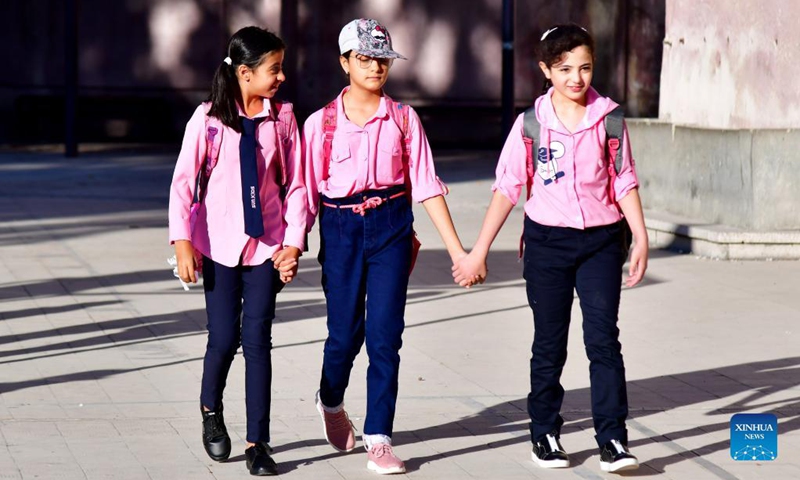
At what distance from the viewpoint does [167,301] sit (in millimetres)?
10219

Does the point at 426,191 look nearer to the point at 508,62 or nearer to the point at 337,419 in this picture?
the point at 337,419

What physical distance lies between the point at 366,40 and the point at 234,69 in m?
0.52

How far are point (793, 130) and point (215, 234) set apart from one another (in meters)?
7.51

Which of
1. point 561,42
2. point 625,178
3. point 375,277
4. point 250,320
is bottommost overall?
point 250,320

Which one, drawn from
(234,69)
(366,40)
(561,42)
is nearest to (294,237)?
(234,69)

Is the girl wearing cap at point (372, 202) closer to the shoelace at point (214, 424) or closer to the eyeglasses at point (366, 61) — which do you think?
the eyeglasses at point (366, 61)

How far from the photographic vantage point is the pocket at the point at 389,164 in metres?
6.02

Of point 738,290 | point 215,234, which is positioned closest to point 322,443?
point 215,234

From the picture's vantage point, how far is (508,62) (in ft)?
67.2

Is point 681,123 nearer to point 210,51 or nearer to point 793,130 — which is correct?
point 793,130

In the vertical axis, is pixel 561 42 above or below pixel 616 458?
above

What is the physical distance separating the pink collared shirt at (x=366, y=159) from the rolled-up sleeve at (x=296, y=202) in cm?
4

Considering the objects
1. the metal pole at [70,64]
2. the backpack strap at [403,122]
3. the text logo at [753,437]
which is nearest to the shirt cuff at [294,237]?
the backpack strap at [403,122]

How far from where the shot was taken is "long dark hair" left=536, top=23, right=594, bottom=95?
5.95m
